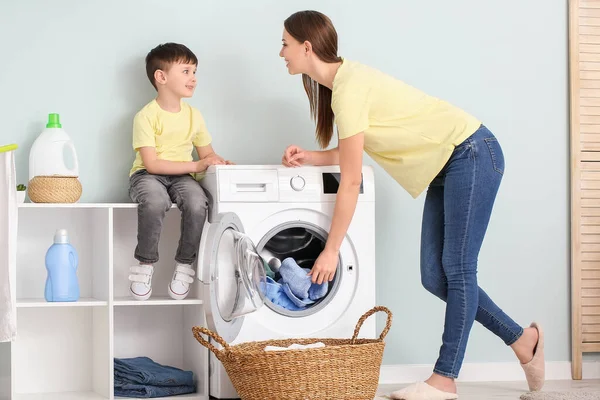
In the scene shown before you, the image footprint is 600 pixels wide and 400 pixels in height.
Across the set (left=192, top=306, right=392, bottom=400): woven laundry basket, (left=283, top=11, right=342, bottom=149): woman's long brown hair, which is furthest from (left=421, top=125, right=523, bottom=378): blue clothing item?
(left=283, top=11, right=342, bottom=149): woman's long brown hair

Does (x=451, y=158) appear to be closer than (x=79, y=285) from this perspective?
Yes

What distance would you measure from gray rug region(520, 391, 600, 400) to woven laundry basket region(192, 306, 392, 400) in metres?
0.62

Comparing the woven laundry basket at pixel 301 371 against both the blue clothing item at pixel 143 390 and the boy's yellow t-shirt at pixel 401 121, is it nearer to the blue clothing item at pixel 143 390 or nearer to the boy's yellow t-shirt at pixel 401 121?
the blue clothing item at pixel 143 390

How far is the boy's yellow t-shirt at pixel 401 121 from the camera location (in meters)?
2.46

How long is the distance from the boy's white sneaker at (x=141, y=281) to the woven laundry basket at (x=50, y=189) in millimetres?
325

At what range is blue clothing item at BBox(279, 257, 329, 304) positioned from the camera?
253cm

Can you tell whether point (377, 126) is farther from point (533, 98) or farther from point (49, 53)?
point (49, 53)

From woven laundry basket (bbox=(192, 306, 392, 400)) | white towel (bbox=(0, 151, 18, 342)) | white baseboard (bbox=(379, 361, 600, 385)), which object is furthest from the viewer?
white baseboard (bbox=(379, 361, 600, 385))

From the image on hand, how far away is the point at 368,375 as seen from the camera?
235 centimetres

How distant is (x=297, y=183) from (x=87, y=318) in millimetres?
943

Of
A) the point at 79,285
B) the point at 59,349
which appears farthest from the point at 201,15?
the point at 59,349

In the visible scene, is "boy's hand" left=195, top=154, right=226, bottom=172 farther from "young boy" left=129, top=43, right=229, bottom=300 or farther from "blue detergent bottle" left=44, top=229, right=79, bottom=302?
"blue detergent bottle" left=44, top=229, right=79, bottom=302

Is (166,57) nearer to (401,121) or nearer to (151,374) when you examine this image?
(401,121)

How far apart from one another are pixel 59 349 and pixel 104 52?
1075mm
